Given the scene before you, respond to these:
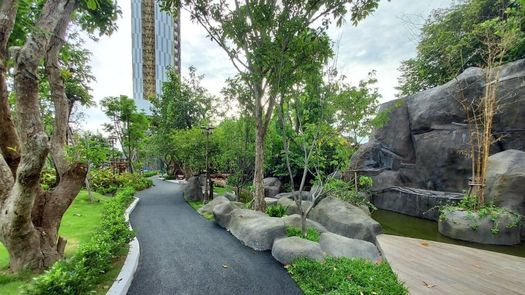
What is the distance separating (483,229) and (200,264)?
25.4ft

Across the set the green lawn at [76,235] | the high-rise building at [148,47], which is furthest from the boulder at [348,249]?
the high-rise building at [148,47]

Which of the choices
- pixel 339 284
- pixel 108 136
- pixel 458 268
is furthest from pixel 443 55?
pixel 108 136

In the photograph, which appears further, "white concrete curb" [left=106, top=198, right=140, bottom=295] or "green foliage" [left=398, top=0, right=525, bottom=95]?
"green foliage" [left=398, top=0, right=525, bottom=95]

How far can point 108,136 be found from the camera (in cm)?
2342

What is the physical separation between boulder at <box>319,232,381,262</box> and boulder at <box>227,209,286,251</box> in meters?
1.24

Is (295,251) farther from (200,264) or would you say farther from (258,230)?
(200,264)

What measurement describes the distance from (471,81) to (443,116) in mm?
1737

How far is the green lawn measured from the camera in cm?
382

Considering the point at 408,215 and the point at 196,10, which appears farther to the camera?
the point at 408,215

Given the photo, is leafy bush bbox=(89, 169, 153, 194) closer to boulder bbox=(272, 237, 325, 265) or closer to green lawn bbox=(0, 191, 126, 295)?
green lawn bbox=(0, 191, 126, 295)

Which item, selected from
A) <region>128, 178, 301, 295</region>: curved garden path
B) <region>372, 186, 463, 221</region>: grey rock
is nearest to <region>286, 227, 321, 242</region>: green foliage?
<region>128, 178, 301, 295</region>: curved garden path

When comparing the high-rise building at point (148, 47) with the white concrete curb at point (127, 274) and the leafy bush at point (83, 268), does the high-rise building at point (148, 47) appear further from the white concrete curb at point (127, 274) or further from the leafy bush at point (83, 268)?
the leafy bush at point (83, 268)

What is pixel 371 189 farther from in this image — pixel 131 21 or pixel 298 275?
pixel 131 21

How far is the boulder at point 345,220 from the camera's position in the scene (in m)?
6.80
